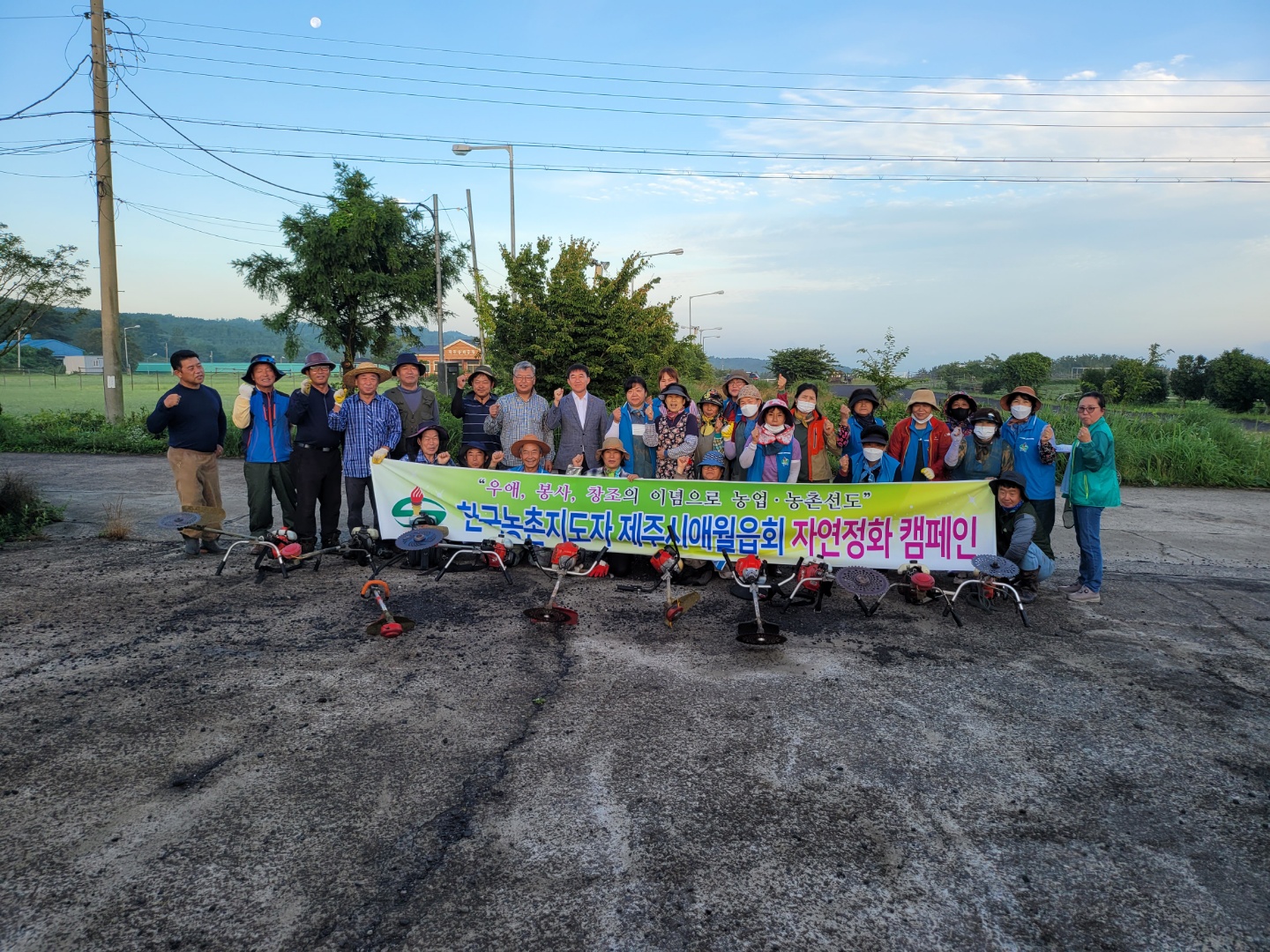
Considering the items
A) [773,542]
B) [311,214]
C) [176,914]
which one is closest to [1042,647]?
[773,542]

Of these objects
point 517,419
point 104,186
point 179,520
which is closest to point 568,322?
point 517,419

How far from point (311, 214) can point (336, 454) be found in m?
29.2

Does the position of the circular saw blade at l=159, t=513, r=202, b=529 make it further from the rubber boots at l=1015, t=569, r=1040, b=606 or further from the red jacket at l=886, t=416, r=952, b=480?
the rubber boots at l=1015, t=569, r=1040, b=606

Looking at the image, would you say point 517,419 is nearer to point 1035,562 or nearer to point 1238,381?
point 1035,562

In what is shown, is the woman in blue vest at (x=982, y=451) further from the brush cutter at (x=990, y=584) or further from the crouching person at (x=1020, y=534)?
the brush cutter at (x=990, y=584)

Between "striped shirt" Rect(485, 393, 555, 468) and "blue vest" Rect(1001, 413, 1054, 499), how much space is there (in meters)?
4.51

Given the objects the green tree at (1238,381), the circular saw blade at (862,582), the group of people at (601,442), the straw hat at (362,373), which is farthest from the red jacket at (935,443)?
the green tree at (1238,381)

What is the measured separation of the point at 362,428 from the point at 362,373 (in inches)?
21.7

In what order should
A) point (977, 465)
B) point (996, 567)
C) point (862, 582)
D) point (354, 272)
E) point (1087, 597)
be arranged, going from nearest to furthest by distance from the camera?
1. point (862, 582)
2. point (996, 567)
3. point (1087, 597)
4. point (977, 465)
5. point (354, 272)

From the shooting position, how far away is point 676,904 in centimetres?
279

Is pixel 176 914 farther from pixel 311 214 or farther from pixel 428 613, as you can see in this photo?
pixel 311 214

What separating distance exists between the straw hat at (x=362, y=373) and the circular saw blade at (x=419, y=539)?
196 centimetres

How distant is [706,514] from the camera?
23.1 ft

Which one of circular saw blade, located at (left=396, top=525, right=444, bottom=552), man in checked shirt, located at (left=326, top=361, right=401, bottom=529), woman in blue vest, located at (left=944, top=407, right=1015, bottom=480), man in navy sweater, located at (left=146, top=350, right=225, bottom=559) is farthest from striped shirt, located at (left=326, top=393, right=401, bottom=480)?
woman in blue vest, located at (left=944, top=407, right=1015, bottom=480)
